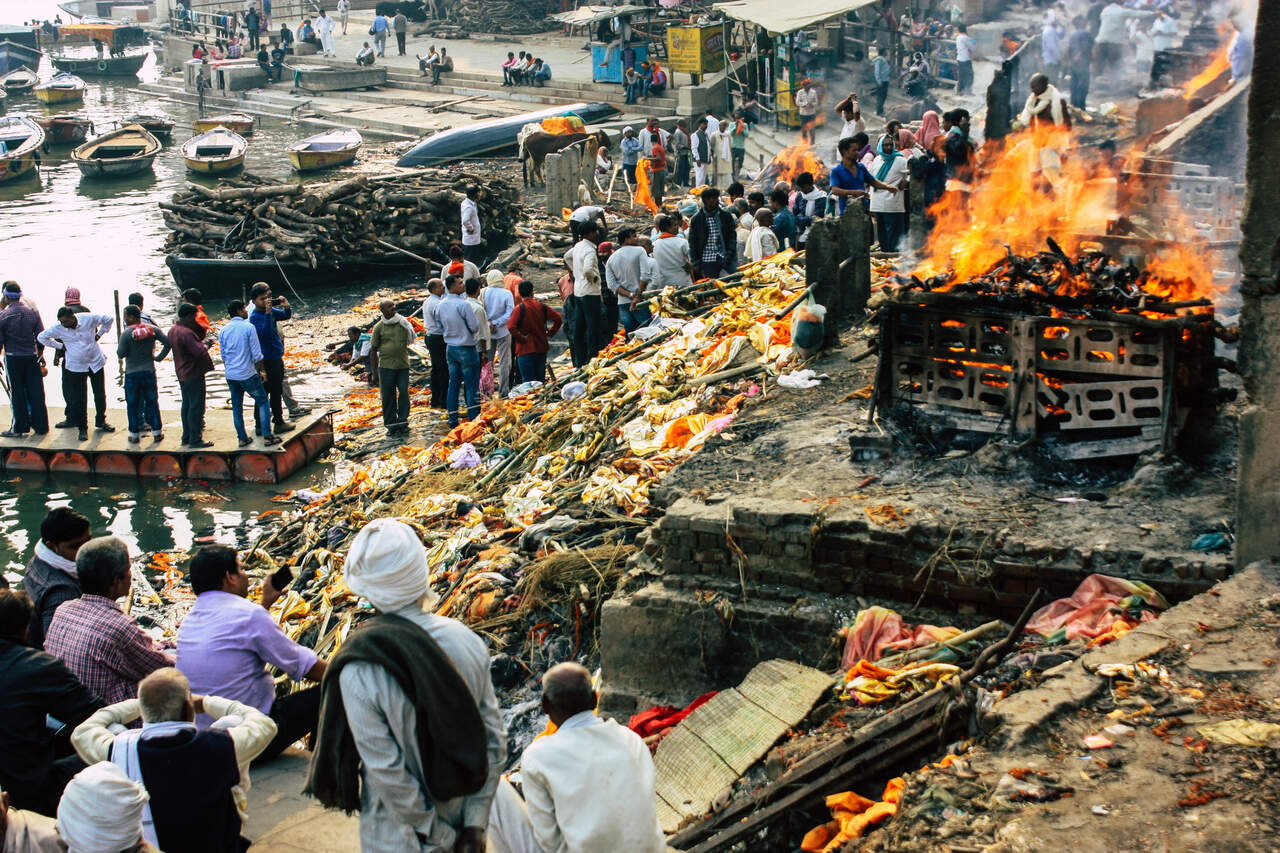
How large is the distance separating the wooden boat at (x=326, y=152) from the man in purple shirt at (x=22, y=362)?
21972mm

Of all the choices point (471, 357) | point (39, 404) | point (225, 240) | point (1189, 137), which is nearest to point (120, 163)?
point (225, 240)

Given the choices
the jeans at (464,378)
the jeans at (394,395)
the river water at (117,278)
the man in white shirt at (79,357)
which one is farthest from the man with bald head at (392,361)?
the man in white shirt at (79,357)

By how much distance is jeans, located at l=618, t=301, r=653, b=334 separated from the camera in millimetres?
13251

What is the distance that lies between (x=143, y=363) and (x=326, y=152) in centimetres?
2311

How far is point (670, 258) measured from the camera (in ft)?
44.1

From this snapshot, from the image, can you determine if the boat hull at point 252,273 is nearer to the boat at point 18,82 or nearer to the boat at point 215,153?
the boat at point 215,153

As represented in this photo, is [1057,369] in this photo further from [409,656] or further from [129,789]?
[129,789]

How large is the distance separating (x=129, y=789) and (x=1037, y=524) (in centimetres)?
458

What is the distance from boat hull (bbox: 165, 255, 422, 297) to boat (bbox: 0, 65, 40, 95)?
39.4 metres

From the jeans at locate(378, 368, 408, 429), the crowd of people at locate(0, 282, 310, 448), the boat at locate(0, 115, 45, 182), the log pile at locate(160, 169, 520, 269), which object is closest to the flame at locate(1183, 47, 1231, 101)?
the jeans at locate(378, 368, 408, 429)

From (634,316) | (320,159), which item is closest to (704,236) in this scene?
(634,316)

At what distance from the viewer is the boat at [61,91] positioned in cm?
5181

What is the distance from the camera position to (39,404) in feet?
47.6

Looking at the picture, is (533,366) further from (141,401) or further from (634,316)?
(141,401)
